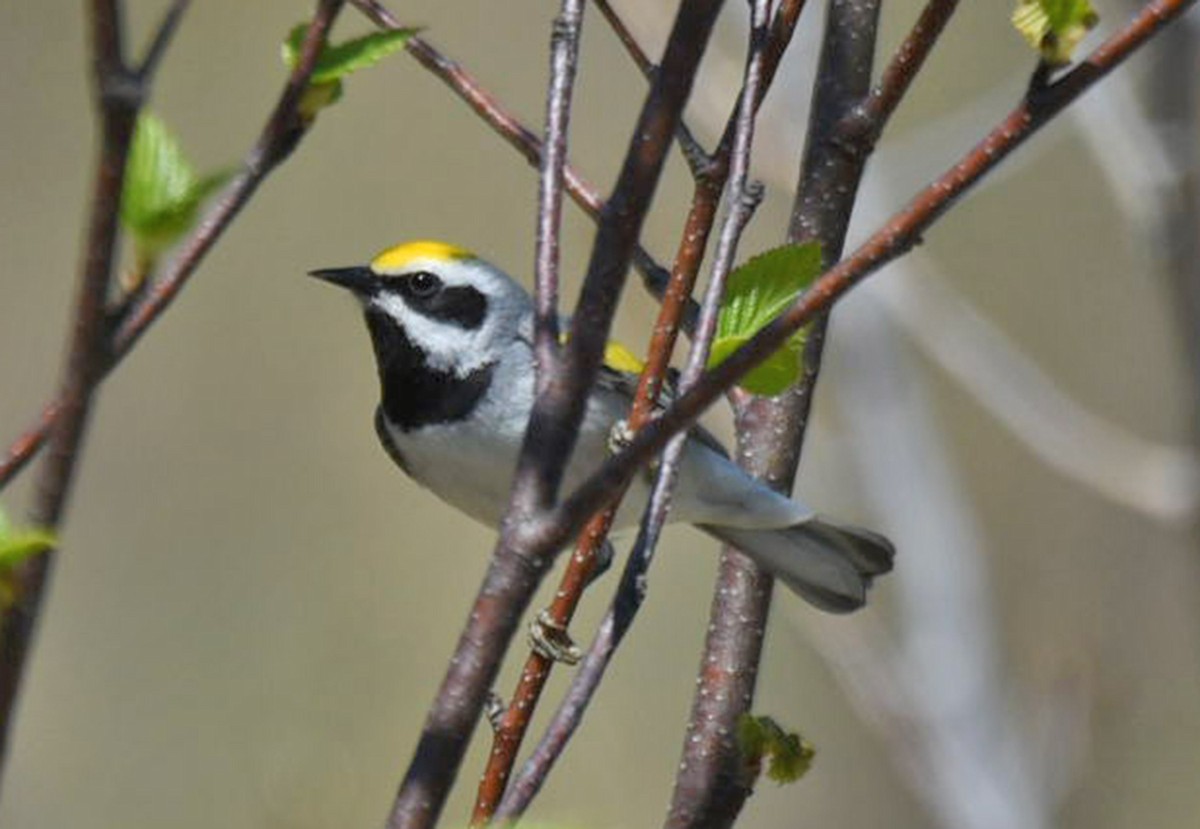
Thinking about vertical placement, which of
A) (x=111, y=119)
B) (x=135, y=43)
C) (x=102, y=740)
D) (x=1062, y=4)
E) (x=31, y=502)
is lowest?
(x=31, y=502)

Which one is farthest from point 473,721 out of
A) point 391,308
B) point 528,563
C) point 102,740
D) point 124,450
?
point 124,450

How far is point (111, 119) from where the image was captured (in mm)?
833

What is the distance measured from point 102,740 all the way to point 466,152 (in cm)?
221

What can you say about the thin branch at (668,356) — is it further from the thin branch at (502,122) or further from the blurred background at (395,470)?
the blurred background at (395,470)

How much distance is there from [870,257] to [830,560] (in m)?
2.05

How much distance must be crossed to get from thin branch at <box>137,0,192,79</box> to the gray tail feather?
6.96 feet

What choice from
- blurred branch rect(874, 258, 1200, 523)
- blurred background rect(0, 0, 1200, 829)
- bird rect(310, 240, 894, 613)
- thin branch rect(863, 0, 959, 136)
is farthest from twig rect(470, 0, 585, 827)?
blurred background rect(0, 0, 1200, 829)

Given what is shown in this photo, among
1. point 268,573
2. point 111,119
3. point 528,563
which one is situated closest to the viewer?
point 111,119

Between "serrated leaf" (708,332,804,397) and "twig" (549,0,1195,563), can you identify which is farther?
"serrated leaf" (708,332,804,397)

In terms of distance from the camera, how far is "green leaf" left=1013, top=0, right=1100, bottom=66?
1.11 meters

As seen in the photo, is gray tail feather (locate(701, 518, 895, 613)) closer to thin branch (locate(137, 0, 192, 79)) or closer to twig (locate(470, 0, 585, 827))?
twig (locate(470, 0, 585, 827))

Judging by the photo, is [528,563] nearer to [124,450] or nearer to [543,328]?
[543,328]

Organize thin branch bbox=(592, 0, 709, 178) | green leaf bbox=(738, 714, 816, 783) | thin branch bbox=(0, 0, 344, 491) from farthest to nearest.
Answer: thin branch bbox=(592, 0, 709, 178)
green leaf bbox=(738, 714, 816, 783)
thin branch bbox=(0, 0, 344, 491)

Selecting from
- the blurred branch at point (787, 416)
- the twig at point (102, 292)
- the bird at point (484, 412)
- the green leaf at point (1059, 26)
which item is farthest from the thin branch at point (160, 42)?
the bird at point (484, 412)
